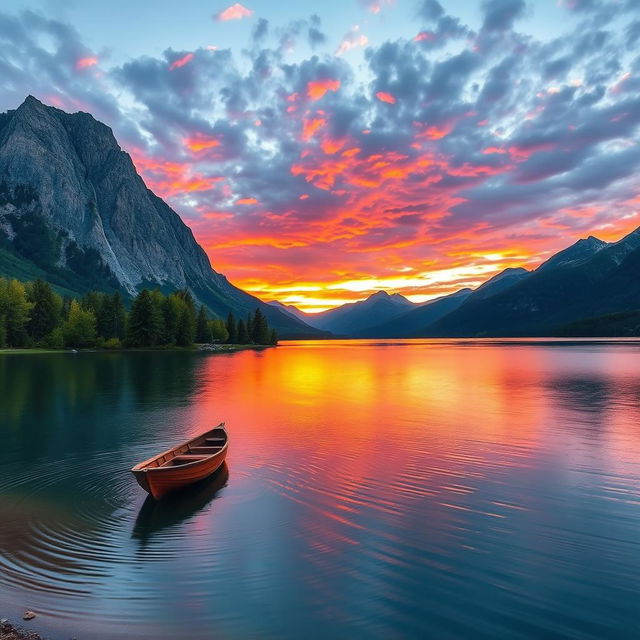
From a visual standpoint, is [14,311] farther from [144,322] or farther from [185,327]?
[185,327]

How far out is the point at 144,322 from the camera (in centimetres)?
17888

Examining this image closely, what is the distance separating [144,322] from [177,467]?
557 ft

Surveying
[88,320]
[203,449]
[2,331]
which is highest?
[88,320]

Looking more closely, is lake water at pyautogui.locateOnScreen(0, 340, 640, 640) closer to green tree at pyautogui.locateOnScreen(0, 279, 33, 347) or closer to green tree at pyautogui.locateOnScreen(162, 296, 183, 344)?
green tree at pyautogui.locateOnScreen(0, 279, 33, 347)

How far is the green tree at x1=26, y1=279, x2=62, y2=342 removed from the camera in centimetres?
17438

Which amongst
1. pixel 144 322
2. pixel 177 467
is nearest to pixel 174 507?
pixel 177 467

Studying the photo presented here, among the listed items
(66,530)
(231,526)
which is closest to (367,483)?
(231,526)

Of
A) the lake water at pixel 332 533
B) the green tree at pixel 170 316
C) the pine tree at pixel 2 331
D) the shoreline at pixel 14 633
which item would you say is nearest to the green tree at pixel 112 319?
the green tree at pixel 170 316

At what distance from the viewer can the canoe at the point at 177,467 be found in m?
21.3

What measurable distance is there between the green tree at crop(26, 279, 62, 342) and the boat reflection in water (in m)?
182

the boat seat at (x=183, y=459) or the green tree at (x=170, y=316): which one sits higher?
the green tree at (x=170, y=316)

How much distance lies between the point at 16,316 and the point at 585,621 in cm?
18867

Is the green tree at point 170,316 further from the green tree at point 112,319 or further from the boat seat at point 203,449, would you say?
the boat seat at point 203,449

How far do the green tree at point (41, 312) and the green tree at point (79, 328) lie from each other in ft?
24.6
